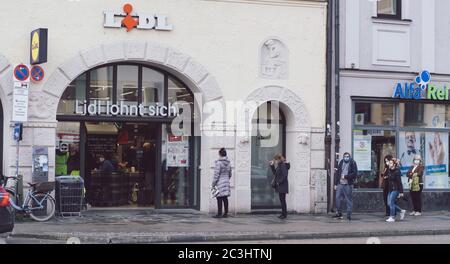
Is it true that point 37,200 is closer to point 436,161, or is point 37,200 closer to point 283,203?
point 283,203

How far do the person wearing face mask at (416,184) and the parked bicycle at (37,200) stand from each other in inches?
395

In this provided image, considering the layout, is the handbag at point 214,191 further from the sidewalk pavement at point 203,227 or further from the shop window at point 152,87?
the shop window at point 152,87

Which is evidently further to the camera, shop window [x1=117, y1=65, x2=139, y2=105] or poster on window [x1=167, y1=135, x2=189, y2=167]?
poster on window [x1=167, y1=135, x2=189, y2=167]

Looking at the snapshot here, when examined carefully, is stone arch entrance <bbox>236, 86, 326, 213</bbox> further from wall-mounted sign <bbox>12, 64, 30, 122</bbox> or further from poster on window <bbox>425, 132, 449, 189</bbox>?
wall-mounted sign <bbox>12, 64, 30, 122</bbox>

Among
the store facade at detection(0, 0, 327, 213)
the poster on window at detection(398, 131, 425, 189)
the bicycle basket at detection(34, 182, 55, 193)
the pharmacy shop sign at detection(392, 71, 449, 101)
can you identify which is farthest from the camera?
the poster on window at detection(398, 131, 425, 189)

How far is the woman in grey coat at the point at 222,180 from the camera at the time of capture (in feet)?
64.8

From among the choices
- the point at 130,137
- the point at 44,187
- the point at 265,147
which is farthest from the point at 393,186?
the point at 44,187

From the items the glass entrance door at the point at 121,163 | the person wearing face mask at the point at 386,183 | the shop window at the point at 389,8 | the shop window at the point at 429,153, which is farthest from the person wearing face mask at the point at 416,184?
the glass entrance door at the point at 121,163

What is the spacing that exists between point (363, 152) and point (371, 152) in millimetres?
287

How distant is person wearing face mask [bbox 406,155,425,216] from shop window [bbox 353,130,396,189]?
1.09 m

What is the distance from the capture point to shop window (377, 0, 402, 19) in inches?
897

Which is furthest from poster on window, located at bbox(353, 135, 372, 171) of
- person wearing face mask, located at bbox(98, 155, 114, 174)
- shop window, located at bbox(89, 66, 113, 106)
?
shop window, located at bbox(89, 66, 113, 106)

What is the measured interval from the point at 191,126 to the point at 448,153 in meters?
8.15

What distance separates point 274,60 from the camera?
70.4 ft
